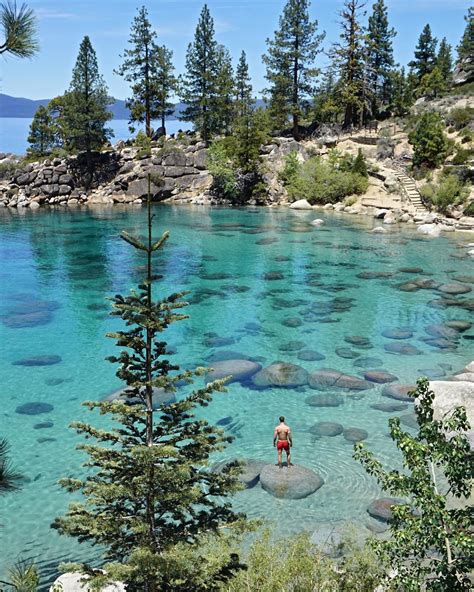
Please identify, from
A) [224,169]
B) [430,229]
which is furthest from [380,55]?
[430,229]

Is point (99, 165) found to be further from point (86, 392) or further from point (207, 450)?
point (207, 450)

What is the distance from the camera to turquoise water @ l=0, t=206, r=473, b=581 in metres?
15.0

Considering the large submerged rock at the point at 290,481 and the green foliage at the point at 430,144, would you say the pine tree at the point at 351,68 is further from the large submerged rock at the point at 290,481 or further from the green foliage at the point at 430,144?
the large submerged rock at the point at 290,481

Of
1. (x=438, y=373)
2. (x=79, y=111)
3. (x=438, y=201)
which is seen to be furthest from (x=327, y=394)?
(x=79, y=111)

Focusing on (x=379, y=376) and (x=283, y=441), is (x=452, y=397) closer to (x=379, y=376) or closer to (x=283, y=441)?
(x=379, y=376)

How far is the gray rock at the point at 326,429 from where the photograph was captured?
1786cm

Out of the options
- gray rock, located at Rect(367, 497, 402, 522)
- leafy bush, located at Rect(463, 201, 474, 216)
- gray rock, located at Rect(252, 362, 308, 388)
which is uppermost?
leafy bush, located at Rect(463, 201, 474, 216)

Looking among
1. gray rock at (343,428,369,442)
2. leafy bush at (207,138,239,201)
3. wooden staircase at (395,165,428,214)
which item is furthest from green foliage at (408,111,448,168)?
gray rock at (343,428,369,442)

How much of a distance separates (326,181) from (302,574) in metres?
54.6

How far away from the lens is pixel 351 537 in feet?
41.0

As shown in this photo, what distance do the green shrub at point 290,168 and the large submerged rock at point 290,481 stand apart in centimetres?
5142

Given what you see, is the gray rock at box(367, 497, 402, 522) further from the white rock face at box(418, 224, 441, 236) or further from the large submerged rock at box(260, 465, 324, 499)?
the white rock face at box(418, 224, 441, 236)

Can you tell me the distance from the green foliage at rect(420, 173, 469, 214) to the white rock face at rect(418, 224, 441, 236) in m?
4.04

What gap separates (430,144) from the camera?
55.7m
